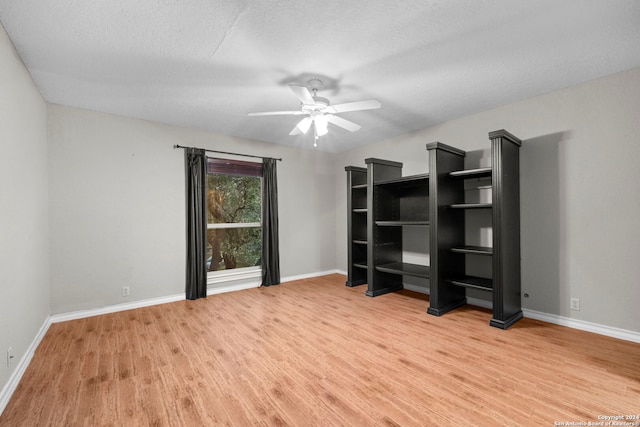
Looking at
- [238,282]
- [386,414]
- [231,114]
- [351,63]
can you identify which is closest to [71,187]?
[231,114]

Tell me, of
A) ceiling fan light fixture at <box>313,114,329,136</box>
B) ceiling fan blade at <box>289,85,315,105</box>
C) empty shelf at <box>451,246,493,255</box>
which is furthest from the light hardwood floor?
ceiling fan blade at <box>289,85,315,105</box>

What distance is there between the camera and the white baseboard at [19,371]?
1827 millimetres

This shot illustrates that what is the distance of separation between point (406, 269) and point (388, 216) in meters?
0.85

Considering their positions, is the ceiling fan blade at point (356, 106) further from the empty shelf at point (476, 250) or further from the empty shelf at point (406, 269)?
the empty shelf at point (406, 269)

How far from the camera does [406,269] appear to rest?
3.99m

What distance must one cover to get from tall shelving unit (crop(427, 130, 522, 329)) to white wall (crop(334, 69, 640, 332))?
18 cm

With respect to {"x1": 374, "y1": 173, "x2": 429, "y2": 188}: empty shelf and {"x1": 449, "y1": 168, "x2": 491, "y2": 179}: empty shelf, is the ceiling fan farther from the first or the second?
{"x1": 449, "y1": 168, "x2": 491, "y2": 179}: empty shelf

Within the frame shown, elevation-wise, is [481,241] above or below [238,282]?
above

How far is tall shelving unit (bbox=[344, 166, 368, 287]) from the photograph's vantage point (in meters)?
4.71

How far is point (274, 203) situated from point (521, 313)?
12.1ft

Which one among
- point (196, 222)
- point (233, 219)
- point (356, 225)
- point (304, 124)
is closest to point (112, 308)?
point (196, 222)

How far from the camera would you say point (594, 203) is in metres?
2.84

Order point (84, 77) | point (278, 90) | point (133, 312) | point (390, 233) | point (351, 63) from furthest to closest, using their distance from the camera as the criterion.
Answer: point (390, 233), point (133, 312), point (278, 90), point (84, 77), point (351, 63)

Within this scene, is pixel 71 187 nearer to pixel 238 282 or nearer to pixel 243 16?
pixel 238 282
